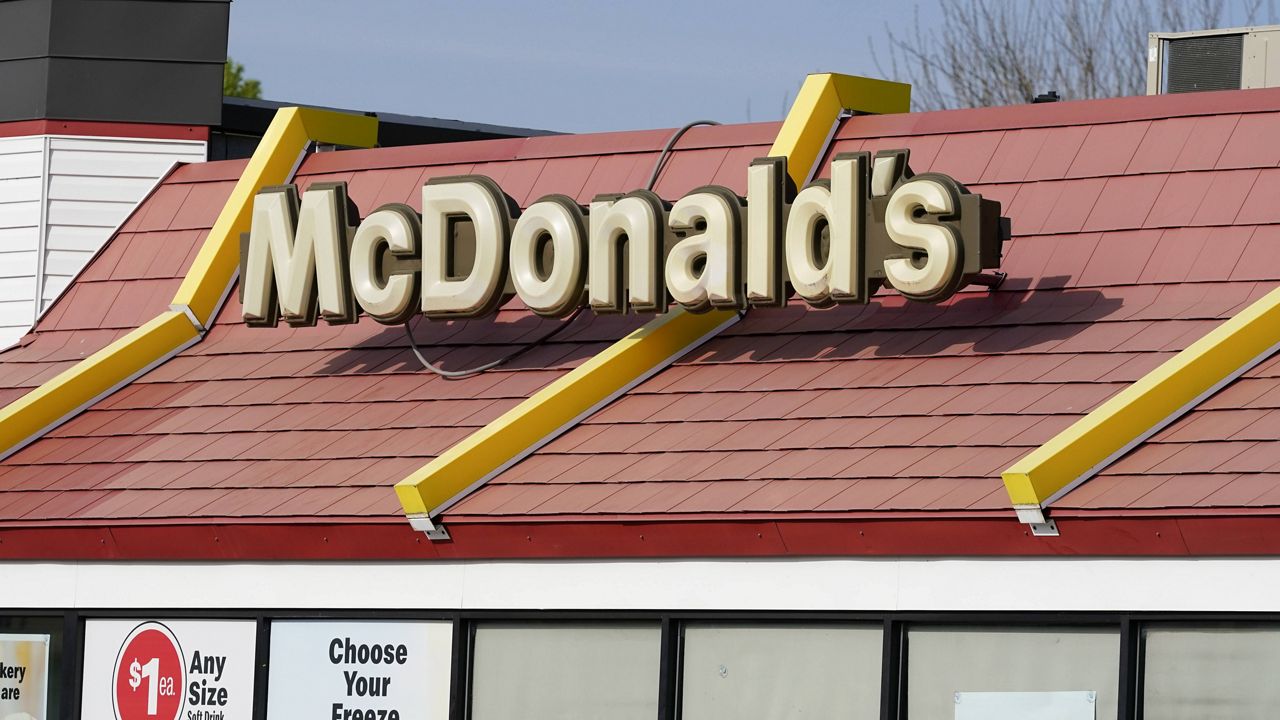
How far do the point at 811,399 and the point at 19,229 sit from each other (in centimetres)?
855

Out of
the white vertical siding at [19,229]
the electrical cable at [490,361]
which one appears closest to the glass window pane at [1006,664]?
the electrical cable at [490,361]

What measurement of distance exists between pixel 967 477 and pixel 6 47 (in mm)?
10809

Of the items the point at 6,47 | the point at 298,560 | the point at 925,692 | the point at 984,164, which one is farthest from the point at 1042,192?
the point at 6,47

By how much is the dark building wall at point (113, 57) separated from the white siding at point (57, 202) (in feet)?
0.94

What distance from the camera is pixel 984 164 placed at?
46.3 ft

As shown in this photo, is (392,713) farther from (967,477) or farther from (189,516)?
(967,477)

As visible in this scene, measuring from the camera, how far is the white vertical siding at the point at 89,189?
17797mm

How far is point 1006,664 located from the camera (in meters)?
10.9

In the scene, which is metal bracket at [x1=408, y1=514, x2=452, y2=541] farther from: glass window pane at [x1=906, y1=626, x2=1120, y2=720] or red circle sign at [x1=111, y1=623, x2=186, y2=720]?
glass window pane at [x1=906, y1=626, x2=1120, y2=720]

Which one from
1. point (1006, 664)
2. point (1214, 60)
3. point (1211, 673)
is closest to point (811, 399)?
point (1006, 664)

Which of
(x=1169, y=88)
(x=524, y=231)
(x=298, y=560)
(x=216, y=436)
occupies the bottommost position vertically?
(x=298, y=560)

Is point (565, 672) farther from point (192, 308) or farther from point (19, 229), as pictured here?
point (19, 229)

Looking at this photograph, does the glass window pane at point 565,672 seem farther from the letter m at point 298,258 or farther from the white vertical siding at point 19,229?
the white vertical siding at point 19,229

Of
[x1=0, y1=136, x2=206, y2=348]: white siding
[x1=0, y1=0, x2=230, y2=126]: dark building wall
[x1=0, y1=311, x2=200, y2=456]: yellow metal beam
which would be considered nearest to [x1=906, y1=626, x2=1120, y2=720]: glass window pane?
[x1=0, y1=311, x2=200, y2=456]: yellow metal beam
